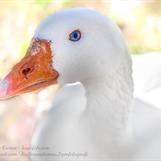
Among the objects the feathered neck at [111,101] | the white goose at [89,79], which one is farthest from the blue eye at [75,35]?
the feathered neck at [111,101]

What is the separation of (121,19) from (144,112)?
0.82m

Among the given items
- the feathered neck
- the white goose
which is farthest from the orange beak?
the feathered neck

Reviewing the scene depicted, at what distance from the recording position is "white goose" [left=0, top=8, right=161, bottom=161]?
3.67 feet

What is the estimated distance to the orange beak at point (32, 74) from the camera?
45.3 inches

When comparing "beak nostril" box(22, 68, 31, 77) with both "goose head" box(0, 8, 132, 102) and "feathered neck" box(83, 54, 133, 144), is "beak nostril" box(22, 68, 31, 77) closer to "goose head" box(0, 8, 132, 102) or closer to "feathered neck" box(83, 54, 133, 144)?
"goose head" box(0, 8, 132, 102)

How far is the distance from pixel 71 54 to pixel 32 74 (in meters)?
0.11

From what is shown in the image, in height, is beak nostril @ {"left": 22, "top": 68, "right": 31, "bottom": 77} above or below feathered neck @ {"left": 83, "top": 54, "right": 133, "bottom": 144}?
above

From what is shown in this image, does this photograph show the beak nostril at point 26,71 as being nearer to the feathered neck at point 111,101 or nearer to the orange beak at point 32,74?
the orange beak at point 32,74

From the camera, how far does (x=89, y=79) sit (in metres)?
1.19

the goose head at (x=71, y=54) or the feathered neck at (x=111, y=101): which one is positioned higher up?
the goose head at (x=71, y=54)

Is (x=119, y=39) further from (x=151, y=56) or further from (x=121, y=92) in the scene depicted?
(x=151, y=56)

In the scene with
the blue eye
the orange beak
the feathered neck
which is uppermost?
the blue eye


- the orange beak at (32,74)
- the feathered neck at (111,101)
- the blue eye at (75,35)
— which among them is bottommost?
the feathered neck at (111,101)

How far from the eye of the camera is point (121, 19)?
220cm
